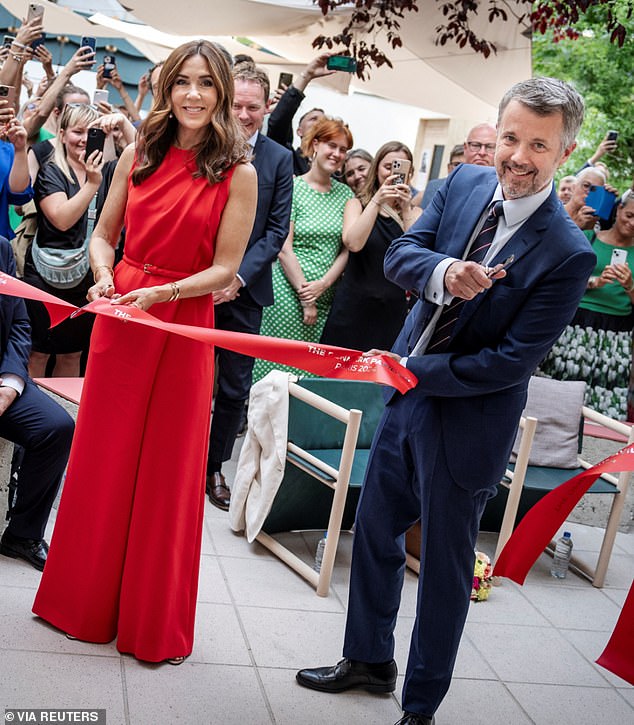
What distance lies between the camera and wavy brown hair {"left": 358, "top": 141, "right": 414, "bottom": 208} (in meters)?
5.84

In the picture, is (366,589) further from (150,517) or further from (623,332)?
(623,332)

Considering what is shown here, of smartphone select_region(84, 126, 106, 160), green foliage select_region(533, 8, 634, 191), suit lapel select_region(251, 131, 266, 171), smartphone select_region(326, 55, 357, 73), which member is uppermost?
green foliage select_region(533, 8, 634, 191)

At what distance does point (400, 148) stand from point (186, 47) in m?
2.85

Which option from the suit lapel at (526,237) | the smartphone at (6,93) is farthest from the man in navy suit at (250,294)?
the suit lapel at (526,237)

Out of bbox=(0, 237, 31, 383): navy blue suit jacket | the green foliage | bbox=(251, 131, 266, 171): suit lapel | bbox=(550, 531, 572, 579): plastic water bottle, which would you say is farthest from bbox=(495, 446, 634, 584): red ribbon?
the green foliage

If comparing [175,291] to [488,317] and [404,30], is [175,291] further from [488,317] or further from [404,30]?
[404,30]

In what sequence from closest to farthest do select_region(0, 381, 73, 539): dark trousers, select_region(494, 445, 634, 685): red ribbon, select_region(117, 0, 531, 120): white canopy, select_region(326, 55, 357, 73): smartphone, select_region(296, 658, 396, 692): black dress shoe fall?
→ 1. select_region(494, 445, 634, 685): red ribbon
2. select_region(296, 658, 396, 692): black dress shoe
3. select_region(0, 381, 73, 539): dark trousers
4. select_region(326, 55, 357, 73): smartphone
5. select_region(117, 0, 531, 120): white canopy

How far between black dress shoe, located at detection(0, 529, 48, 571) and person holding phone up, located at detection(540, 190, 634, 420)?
3529 mm

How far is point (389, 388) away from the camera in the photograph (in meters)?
3.12

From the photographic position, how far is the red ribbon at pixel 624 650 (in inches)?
121

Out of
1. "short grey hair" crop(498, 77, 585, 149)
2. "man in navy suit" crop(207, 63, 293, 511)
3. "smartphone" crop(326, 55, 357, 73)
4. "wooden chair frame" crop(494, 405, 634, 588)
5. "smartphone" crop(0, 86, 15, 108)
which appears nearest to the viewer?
"short grey hair" crop(498, 77, 585, 149)

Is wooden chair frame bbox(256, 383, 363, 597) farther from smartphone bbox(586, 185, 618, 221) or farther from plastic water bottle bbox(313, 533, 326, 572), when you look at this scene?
A: smartphone bbox(586, 185, 618, 221)

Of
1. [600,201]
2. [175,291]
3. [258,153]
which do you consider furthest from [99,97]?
[600,201]

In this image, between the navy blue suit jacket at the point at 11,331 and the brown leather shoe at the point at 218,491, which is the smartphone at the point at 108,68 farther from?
the brown leather shoe at the point at 218,491
